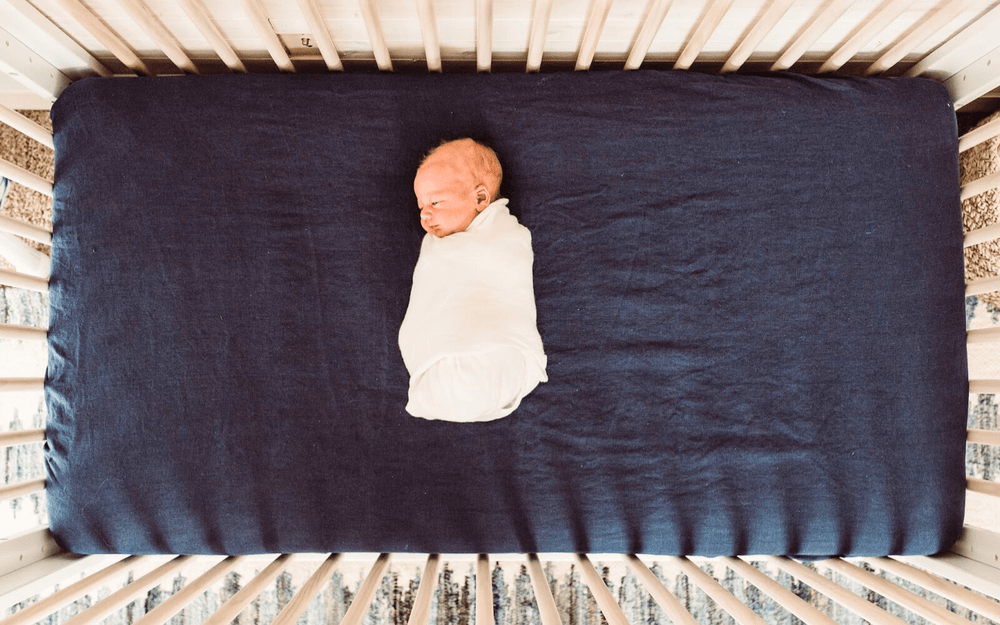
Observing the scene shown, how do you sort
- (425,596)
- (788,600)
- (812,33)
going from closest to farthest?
(788,600) → (425,596) → (812,33)

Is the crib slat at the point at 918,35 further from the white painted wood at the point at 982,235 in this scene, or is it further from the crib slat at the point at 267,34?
the crib slat at the point at 267,34

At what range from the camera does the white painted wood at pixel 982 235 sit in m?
1.20

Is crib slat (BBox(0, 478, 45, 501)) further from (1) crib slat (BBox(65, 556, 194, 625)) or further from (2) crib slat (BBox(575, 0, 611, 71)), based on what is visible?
(2) crib slat (BBox(575, 0, 611, 71))

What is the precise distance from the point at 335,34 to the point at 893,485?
1.46 meters

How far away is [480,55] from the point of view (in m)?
1.25

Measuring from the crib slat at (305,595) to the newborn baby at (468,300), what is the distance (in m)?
0.35

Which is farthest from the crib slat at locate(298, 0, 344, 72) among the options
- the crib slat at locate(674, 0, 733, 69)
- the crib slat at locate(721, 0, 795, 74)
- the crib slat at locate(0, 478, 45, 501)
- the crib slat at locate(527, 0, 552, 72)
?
the crib slat at locate(0, 478, 45, 501)

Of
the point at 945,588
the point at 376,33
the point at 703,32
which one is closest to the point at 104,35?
the point at 376,33

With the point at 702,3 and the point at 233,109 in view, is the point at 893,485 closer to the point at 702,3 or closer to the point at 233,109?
the point at 702,3

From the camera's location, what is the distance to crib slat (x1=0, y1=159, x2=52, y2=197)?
1.14m

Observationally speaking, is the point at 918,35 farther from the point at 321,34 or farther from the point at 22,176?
the point at 22,176

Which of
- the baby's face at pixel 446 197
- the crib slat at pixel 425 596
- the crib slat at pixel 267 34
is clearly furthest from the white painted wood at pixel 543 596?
the crib slat at pixel 267 34

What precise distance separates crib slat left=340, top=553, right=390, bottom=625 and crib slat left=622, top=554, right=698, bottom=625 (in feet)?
1.60

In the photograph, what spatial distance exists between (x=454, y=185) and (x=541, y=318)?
319mm
